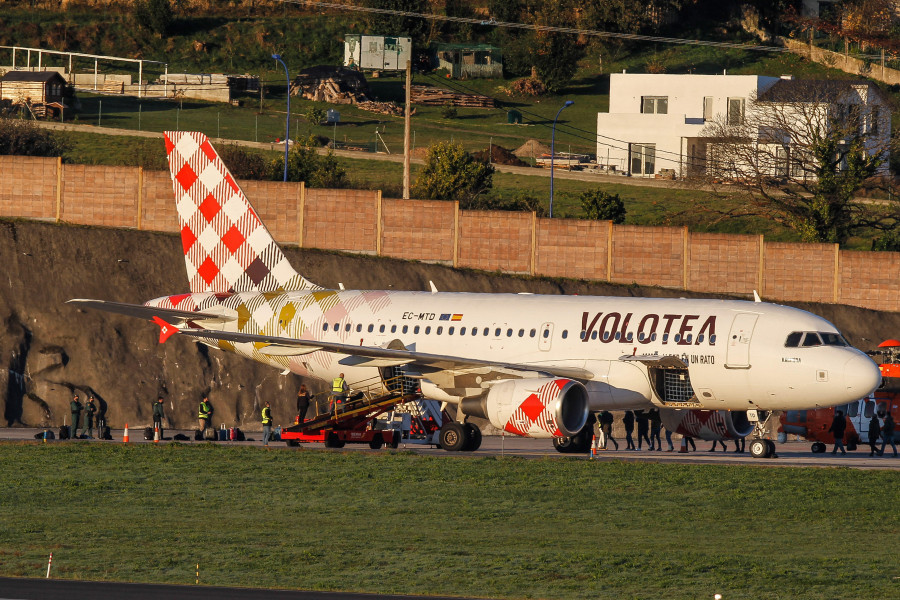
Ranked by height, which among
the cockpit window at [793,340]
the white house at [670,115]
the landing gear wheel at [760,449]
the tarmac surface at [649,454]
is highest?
the white house at [670,115]

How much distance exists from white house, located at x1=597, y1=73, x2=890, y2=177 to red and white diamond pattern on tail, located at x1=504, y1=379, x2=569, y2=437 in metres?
63.5

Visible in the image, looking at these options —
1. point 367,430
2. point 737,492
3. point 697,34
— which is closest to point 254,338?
point 367,430

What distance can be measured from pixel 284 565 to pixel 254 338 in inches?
717

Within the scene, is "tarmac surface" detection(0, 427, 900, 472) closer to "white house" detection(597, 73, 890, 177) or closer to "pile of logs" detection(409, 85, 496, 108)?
"white house" detection(597, 73, 890, 177)

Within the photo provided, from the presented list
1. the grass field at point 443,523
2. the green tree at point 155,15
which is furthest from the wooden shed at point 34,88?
the grass field at point 443,523

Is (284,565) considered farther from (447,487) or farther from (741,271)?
(741,271)

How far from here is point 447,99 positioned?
12631 cm

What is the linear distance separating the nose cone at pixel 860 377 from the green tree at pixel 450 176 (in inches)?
1819

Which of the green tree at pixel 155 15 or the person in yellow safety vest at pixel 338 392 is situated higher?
the green tree at pixel 155 15

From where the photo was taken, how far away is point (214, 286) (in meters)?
44.5

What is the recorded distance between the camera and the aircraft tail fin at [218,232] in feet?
144

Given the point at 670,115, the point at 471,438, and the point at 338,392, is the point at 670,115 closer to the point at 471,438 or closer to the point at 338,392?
the point at 338,392

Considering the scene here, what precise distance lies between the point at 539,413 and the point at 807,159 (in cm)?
5352

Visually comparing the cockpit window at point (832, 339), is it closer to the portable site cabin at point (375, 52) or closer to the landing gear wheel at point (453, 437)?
the landing gear wheel at point (453, 437)
